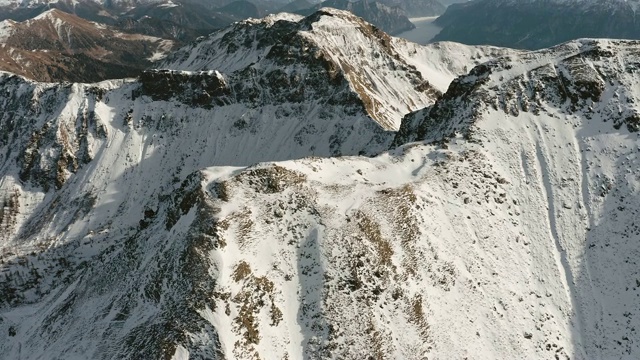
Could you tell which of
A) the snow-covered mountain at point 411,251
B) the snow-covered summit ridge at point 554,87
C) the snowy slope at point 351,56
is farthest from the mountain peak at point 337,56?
the snow-covered mountain at point 411,251

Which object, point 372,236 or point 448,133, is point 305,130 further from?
point 372,236

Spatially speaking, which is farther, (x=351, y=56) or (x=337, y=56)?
(x=351, y=56)

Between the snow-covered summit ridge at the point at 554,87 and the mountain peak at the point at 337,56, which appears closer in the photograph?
the snow-covered summit ridge at the point at 554,87

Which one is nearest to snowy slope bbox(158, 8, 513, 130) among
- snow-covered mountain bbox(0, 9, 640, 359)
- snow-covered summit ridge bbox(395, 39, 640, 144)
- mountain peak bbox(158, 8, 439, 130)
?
mountain peak bbox(158, 8, 439, 130)

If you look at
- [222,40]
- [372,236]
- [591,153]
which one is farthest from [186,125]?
[591,153]

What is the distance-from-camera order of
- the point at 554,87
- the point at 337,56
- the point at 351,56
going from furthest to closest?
1. the point at 351,56
2. the point at 337,56
3. the point at 554,87

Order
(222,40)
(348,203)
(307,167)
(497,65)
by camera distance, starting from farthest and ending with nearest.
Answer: (222,40), (497,65), (307,167), (348,203)

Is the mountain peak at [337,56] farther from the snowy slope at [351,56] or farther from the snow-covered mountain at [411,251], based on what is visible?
the snow-covered mountain at [411,251]

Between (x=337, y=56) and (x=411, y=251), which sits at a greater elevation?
(x=337, y=56)

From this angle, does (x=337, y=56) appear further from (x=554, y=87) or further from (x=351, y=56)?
(x=554, y=87)

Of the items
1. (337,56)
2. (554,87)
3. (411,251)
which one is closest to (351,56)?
(337,56)

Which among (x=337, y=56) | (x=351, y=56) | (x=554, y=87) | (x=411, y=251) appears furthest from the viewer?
(x=351, y=56)
